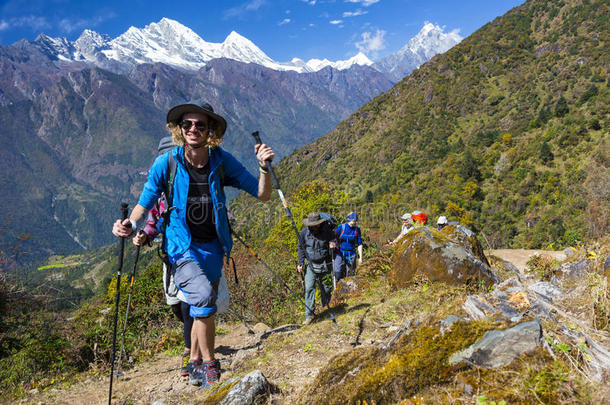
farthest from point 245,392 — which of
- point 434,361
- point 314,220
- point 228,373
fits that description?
point 314,220

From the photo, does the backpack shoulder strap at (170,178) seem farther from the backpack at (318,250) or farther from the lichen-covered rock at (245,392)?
the backpack at (318,250)

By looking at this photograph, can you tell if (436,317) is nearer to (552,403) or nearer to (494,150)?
(552,403)

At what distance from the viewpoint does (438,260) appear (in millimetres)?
5199

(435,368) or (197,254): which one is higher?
(197,254)

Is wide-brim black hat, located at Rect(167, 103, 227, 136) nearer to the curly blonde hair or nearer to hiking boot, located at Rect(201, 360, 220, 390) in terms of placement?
the curly blonde hair

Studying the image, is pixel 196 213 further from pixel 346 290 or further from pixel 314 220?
pixel 346 290

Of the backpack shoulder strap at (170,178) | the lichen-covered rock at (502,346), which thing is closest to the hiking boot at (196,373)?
the backpack shoulder strap at (170,178)

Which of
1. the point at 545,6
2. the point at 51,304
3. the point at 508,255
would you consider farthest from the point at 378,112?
the point at 51,304

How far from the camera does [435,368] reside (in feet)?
5.87

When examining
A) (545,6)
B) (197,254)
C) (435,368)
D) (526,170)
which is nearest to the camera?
(435,368)

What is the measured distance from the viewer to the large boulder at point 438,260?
500 cm

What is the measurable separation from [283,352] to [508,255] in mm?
16434

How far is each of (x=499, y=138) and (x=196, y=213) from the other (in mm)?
71317

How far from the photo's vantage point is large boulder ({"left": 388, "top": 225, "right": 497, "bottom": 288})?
197 inches
